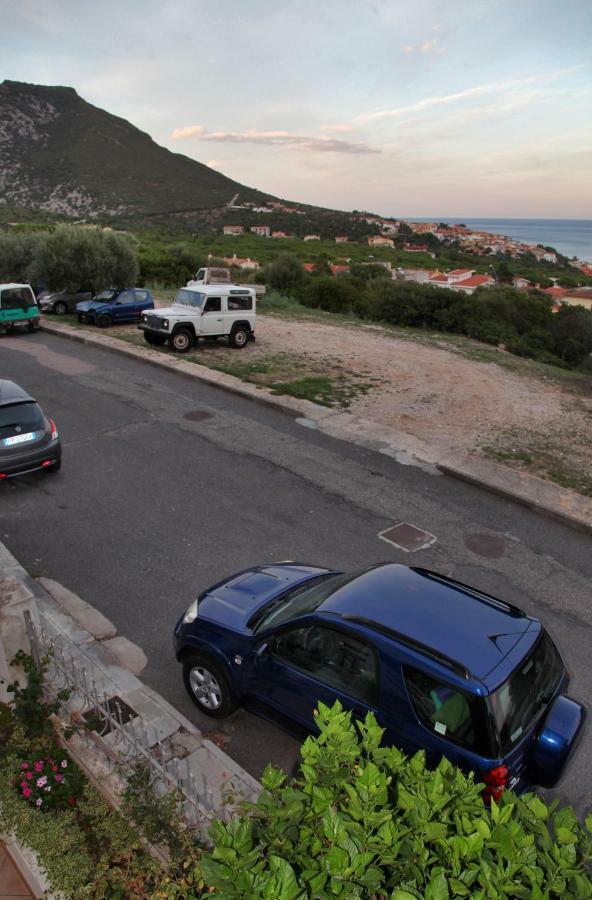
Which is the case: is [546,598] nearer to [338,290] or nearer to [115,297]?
[115,297]

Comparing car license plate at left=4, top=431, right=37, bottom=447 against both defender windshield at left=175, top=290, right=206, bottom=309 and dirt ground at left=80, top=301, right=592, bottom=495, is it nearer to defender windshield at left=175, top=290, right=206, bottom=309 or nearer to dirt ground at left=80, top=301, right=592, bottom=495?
dirt ground at left=80, top=301, right=592, bottom=495

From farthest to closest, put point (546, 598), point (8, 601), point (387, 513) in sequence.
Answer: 1. point (387, 513)
2. point (546, 598)
3. point (8, 601)

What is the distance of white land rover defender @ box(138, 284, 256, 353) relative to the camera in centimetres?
1753

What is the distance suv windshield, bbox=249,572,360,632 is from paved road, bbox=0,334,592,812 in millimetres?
953

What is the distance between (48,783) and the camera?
406cm

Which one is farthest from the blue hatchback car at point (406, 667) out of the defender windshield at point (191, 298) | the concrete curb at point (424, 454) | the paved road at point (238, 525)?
the defender windshield at point (191, 298)

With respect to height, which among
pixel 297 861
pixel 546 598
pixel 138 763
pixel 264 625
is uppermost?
pixel 297 861

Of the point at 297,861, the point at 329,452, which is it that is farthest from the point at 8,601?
Result: the point at 329,452

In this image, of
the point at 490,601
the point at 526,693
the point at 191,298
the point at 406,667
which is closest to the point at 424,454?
the point at 490,601

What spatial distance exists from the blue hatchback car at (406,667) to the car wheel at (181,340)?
13480 mm

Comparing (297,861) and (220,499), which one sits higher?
(297,861)

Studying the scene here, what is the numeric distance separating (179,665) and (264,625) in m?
1.35

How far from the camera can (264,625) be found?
15.7 ft

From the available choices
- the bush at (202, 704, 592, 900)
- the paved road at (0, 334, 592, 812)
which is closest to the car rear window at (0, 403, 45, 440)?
the paved road at (0, 334, 592, 812)
